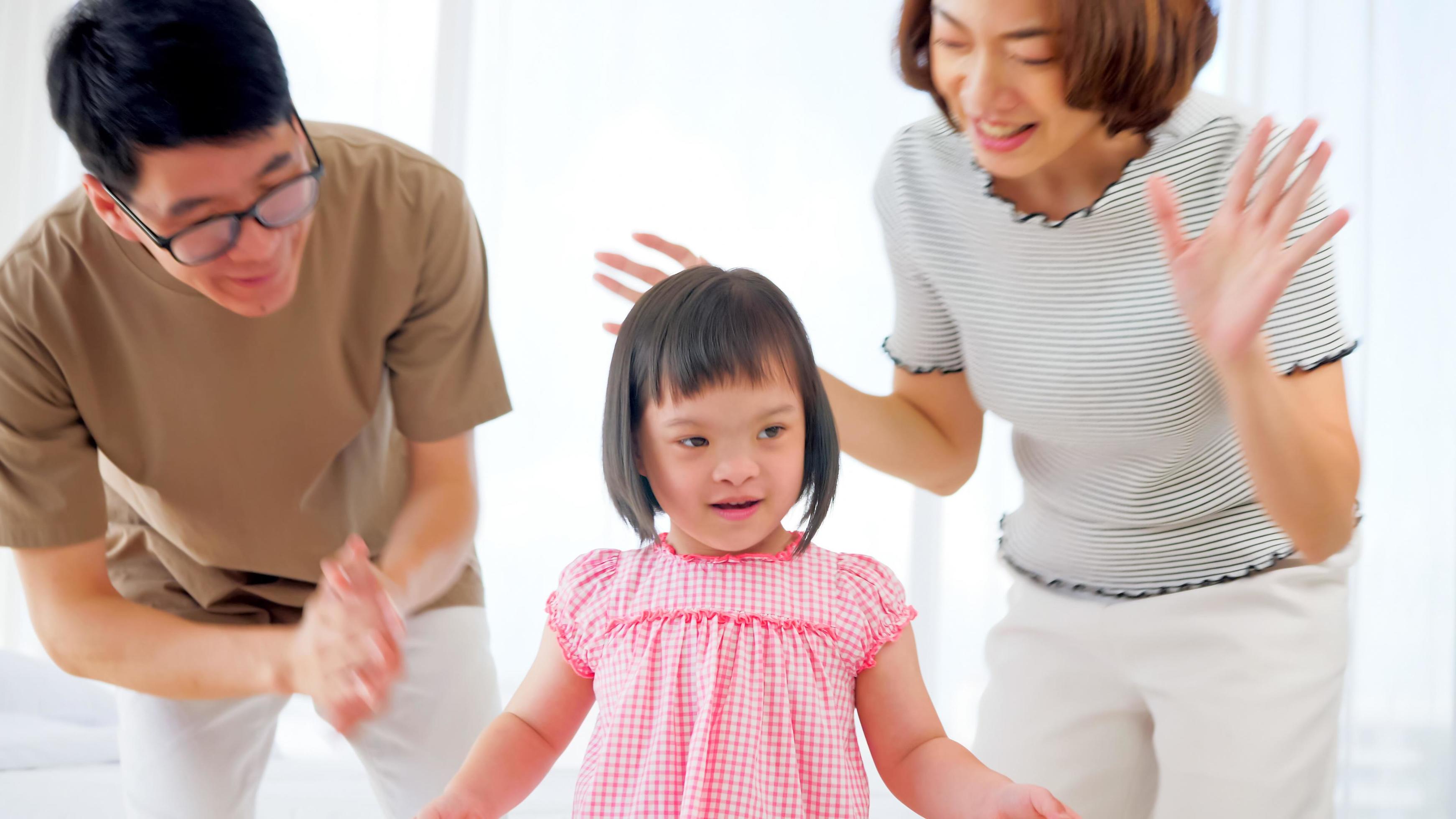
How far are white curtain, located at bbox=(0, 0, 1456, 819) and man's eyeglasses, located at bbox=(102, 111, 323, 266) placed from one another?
1.98 metres

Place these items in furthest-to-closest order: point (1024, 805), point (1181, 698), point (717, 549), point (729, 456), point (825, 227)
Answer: point (825, 227), point (1181, 698), point (717, 549), point (729, 456), point (1024, 805)

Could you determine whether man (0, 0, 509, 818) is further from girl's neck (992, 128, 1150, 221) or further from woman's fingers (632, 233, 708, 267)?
girl's neck (992, 128, 1150, 221)

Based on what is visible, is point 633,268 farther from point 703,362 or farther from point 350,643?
point 350,643

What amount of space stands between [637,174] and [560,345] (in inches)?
21.4

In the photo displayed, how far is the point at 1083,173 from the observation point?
1447mm

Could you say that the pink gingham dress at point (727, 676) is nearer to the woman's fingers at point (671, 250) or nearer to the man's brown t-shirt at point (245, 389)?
the woman's fingers at point (671, 250)

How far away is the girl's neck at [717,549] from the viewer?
1308mm

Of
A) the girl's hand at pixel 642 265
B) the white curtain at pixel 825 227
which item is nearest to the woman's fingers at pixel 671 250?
the girl's hand at pixel 642 265

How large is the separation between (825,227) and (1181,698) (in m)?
2.12

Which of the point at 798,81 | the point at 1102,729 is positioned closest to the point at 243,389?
the point at 1102,729

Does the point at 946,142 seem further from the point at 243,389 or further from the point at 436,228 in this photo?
the point at 243,389

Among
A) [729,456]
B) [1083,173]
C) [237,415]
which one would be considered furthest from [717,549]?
[237,415]

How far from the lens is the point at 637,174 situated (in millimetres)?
3330

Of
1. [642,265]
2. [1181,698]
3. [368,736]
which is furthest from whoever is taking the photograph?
[368,736]
